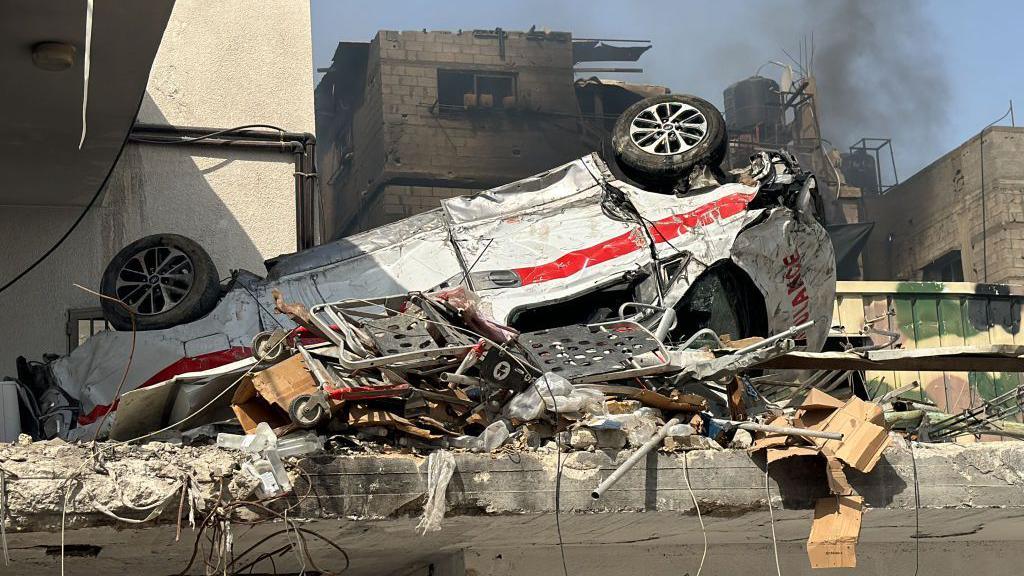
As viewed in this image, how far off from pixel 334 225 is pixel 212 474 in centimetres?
2797

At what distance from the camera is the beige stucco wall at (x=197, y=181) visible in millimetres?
10031

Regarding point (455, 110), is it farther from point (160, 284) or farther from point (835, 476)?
point (835, 476)

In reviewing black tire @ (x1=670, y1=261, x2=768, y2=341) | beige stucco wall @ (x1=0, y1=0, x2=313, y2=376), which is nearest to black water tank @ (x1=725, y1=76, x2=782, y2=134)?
beige stucco wall @ (x1=0, y1=0, x2=313, y2=376)

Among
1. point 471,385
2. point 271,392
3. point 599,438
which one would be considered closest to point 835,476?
point 599,438

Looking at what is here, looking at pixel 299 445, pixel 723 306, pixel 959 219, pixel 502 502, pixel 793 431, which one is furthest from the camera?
pixel 959 219

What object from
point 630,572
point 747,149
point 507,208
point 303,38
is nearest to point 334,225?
point 747,149

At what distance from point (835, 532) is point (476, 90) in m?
26.6

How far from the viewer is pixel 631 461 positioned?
5555 mm

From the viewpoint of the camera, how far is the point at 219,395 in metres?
6.02

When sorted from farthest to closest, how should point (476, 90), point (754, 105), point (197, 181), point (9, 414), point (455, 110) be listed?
point (754, 105), point (476, 90), point (455, 110), point (197, 181), point (9, 414)

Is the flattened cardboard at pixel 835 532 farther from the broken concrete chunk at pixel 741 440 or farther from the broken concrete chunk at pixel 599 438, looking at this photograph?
the broken concrete chunk at pixel 599 438

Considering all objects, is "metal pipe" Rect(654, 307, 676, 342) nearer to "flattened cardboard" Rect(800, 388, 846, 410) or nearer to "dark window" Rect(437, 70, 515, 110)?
"flattened cardboard" Rect(800, 388, 846, 410)

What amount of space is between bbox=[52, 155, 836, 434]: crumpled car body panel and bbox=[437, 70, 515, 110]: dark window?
22.0 m

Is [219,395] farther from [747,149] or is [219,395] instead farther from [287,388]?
[747,149]
